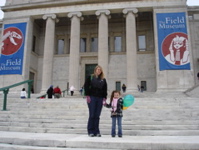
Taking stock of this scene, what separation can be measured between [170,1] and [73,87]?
14.4 m

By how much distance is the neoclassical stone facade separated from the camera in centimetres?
2188

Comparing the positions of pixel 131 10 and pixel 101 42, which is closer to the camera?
pixel 101 42

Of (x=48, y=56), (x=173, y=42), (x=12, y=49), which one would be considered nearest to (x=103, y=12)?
(x=48, y=56)

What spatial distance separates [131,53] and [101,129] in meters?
16.0

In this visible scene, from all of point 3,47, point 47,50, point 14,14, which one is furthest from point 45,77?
point 14,14

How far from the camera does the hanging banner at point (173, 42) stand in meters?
20.8

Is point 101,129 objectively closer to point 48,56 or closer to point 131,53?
point 131,53

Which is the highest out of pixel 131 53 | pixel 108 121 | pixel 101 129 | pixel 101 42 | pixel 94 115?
pixel 101 42

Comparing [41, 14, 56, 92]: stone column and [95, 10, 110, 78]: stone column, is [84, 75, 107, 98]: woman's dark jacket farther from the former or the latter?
[41, 14, 56, 92]: stone column

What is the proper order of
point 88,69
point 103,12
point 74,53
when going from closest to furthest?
point 74,53 < point 103,12 < point 88,69

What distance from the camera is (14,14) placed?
2539 centimetres

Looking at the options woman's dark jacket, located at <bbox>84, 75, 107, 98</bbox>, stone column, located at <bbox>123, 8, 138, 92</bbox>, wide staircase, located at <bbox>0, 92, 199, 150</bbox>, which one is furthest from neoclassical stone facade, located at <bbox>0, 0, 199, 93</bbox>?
woman's dark jacket, located at <bbox>84, 75, 107, 98</bbox>

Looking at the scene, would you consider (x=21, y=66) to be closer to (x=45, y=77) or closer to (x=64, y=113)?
(x=45, y=77)

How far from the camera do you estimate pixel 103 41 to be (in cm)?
2234
